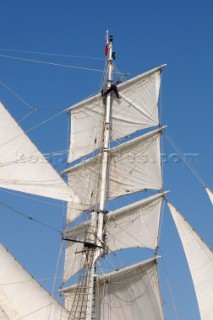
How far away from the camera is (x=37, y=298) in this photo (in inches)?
1157

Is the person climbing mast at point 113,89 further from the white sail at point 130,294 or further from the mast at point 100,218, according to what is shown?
the white sail at point 130,294

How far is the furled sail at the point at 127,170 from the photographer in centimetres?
3744

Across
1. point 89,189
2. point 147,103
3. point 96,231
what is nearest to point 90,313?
point 96,231

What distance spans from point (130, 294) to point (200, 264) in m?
5.46

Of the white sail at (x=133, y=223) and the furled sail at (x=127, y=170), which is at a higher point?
the furled sail at (x=127, y=170)

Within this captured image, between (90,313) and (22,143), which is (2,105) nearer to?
(22,143)

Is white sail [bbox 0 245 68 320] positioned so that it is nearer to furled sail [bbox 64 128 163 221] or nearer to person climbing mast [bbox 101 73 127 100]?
furled sail [bbox 64 128 163 221]

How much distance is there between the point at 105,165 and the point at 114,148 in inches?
120

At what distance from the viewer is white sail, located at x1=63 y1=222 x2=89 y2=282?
37.1m

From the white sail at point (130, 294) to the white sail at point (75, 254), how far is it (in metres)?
3.16

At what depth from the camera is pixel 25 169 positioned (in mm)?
31328

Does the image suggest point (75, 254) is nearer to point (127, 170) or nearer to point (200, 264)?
point (127, 170)

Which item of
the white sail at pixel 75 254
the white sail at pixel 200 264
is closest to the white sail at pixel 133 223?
the white sail at pixel 75 254

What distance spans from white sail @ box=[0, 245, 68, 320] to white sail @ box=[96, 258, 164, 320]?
424cm
